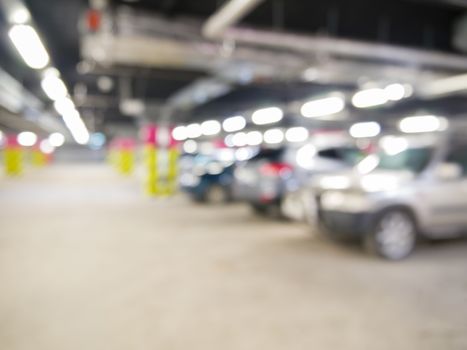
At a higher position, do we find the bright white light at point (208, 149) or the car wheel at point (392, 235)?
the bright white light at point (208, 149)

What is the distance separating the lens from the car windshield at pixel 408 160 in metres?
5.58

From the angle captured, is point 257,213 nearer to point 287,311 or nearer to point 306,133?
Answer: point 287,311

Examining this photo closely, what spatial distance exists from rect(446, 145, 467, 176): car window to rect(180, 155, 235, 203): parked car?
6.76m

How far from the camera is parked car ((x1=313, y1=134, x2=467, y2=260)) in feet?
17.0

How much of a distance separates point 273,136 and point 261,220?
70.4ft

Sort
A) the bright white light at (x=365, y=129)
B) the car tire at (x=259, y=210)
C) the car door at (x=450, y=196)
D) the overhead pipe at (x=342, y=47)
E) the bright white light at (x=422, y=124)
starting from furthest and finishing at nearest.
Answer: the bright white light at (x=365, y=129) < the bright white light at (x=422, y=124) < the car tire at (x=259, y=210) < the overhead pipe at (x=342, y=47) < the car door at (x=450, y=196)

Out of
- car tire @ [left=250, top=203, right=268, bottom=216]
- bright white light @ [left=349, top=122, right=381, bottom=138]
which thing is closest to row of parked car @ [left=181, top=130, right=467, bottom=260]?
car tire @ [left=250, top=203, right=268, bottom=216]

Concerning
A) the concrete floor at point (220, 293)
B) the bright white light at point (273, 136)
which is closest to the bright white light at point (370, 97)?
the concrete floor at point (220, 293)

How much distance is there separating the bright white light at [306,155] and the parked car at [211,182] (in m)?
3.56

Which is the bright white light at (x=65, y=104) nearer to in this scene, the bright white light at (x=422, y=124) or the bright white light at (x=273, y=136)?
the bright white light at (x=273, y=136)

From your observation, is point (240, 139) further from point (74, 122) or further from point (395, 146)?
point (395, 146)

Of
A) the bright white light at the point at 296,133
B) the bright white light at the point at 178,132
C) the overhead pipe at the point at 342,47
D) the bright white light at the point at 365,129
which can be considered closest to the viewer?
the overhead pipe at the point at 342,47

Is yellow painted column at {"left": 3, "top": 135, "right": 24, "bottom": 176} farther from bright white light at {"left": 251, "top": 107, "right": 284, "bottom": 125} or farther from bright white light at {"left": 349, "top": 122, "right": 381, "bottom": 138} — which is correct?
bright white light at {"left": 349, "top": 122, "right": 381, "bottom": 138}

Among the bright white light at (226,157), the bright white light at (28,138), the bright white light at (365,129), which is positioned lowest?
the bright white light at (226,157)
